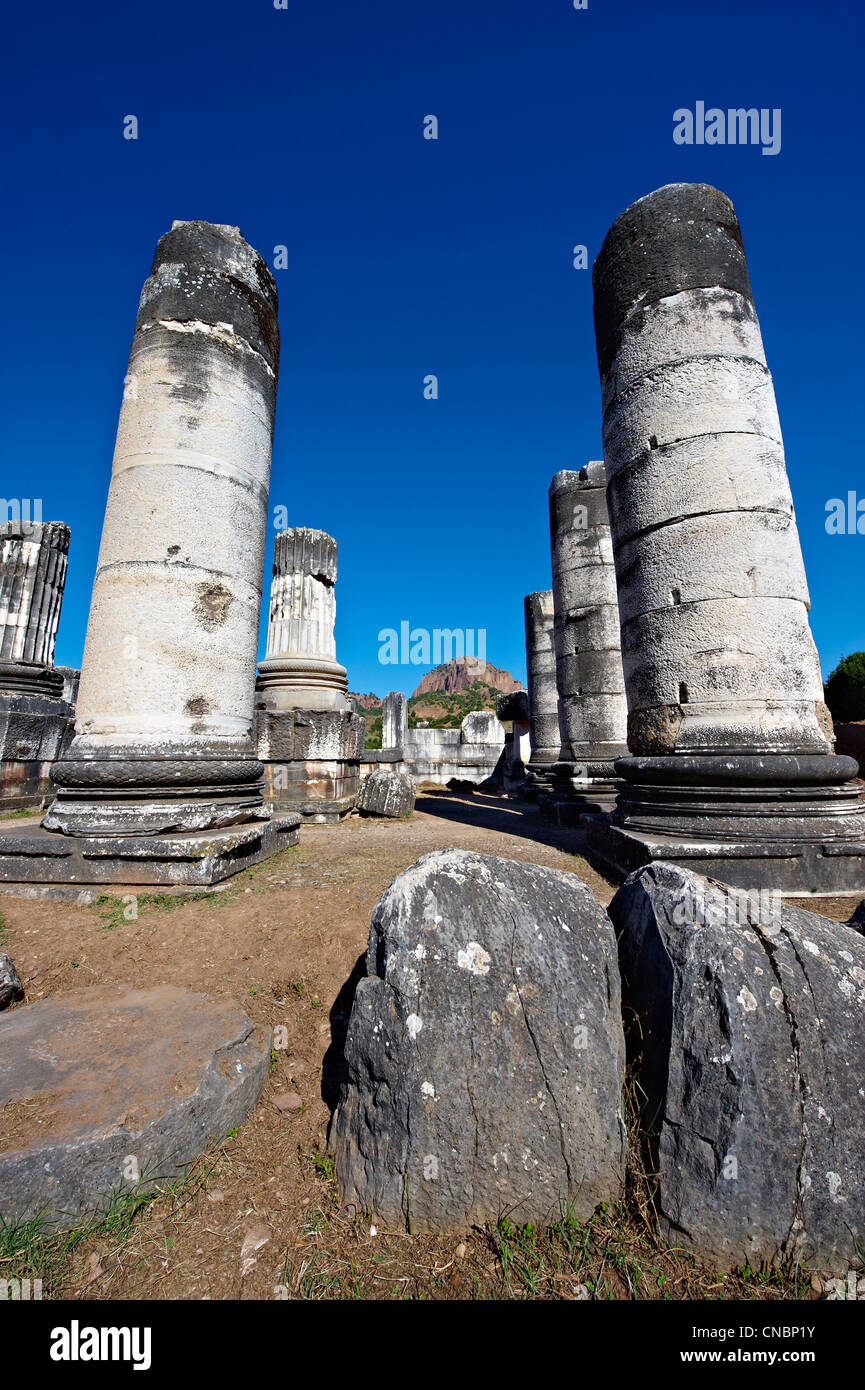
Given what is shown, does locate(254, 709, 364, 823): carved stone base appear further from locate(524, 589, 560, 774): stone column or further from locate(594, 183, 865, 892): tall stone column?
locate(524, 589, 560, 774): stone column

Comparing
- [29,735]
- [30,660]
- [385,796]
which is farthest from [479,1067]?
[30,660]

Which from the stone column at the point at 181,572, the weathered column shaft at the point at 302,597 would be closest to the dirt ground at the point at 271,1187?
the stone column at the point at 181,572

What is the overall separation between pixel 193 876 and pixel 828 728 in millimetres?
4793

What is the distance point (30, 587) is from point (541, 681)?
33.5 ft

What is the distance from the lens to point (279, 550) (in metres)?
9.36

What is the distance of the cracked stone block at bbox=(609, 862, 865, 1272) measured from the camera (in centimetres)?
144

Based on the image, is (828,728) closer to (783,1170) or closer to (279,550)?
(783,1170)

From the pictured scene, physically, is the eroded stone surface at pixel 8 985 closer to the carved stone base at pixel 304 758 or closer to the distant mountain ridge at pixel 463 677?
the carved stone base at pixel 304 758

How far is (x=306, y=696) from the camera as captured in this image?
8547 millimetres

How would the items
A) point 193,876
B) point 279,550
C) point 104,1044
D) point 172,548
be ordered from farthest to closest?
point 279,550 < point 172,548 < point 193,876 < point 104,1044

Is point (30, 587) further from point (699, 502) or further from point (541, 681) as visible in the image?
point (541, 681)

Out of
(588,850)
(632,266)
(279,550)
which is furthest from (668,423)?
(279,550)

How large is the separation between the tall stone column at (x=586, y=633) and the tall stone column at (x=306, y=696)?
3538mm

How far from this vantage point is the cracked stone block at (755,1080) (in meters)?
1.44
